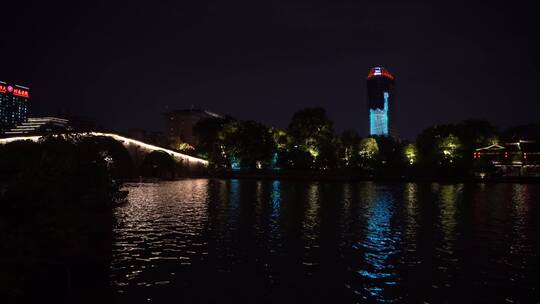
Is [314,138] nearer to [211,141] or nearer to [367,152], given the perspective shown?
[367,152]

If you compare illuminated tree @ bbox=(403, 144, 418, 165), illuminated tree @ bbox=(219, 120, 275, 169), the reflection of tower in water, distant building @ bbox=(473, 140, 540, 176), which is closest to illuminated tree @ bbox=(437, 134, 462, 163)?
distant building @ bbox=(473, 140, 540, 176)

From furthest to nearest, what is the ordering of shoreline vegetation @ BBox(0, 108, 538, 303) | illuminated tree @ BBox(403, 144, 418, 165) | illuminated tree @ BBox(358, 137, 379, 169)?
illuminated tree @ BBox(403, 144, 418, 165) → illuminated tree @ BBox(358, 137, 379, 169) → shoreline vegetation @ BBox(0, 108, 538, 303)

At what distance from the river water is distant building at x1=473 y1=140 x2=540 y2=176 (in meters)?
84.6

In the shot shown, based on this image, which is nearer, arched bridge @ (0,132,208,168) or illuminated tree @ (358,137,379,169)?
arched bridge @ (0,132,208,168)

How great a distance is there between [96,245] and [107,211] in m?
13.0

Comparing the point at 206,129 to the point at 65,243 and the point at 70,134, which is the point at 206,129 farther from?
the point at 65,243

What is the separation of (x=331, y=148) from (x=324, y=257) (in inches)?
3639

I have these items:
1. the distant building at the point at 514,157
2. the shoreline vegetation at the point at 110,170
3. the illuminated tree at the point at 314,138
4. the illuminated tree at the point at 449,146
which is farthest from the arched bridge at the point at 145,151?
the distant building at the point at 514,157

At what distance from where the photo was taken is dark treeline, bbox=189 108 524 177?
106 metres

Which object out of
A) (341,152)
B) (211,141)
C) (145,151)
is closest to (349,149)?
(341,152)

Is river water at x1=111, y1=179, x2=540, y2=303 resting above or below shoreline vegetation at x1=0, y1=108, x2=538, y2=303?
below

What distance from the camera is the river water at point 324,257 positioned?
15578 millimetres

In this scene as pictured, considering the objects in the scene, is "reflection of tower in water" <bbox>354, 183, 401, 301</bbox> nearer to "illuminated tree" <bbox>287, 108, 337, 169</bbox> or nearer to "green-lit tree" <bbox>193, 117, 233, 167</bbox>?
"illuminated tree" <bbox>287, 108, 337, 169</bbox>

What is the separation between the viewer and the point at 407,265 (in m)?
19.5
